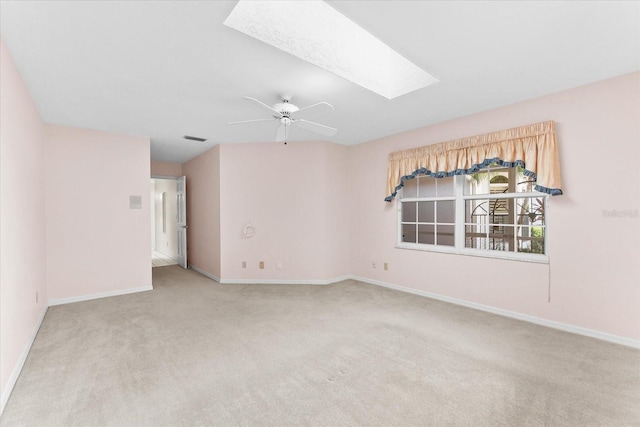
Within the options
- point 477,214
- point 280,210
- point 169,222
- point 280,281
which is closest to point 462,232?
point 477,214

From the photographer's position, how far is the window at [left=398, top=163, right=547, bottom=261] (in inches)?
139

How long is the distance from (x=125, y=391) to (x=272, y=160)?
154 inches

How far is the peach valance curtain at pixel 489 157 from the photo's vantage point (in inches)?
124

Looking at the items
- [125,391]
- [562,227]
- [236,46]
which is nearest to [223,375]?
[125,391]

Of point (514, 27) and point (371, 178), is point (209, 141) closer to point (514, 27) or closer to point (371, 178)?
point (371, 178)

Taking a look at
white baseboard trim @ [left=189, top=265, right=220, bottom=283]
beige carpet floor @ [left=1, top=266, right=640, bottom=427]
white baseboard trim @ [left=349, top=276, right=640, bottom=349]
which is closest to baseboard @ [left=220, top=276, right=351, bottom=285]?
white baseboard trim @ [left=189, top=265, right=220, bottom=283]

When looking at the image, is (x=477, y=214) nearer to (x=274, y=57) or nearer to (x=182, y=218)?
(x=274, y=57)

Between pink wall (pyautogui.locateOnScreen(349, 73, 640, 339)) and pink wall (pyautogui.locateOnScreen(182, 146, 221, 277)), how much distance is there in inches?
162

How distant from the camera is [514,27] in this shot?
2059 millimetres

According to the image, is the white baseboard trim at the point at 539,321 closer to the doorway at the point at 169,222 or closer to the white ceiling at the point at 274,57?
the white ceiling at the point at 274,57

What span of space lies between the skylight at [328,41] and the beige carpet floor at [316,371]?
8.28ft

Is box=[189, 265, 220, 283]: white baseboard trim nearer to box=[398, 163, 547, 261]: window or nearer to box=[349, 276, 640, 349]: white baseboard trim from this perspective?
box=[349, 276, 640, 349]: white baseboard trim

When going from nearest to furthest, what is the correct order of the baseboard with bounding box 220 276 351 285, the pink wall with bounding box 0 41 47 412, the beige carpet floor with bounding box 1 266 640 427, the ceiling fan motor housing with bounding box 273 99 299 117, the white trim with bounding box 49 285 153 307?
the beige carpet floor with bounding box 1 266 640 427 → the pink wall with bounding box 0 41 47 412 → the ceiling fan motor housing with bounding box 273 99 299 117 → the white trim with bounding box 49 285 153 307 → the baseboard with bounding box 220 276 351 285

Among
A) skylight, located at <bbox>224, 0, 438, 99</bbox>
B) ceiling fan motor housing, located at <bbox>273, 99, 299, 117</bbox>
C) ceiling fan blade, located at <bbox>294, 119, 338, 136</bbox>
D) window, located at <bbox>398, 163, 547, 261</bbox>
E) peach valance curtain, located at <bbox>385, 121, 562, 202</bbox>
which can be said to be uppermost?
skylight, located at <bbox>224, 0, 438, 99</bbox>
